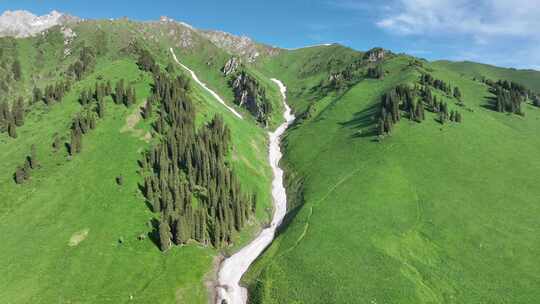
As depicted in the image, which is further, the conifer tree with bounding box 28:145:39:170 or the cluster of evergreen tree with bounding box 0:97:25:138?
the cluster of evergreen tree with bounding box 0:97:25:138

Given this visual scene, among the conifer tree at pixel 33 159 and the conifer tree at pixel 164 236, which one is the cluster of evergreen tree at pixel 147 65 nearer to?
the conifer tree at pixel 33 159

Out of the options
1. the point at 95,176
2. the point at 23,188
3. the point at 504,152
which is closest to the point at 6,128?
the point at 23,188

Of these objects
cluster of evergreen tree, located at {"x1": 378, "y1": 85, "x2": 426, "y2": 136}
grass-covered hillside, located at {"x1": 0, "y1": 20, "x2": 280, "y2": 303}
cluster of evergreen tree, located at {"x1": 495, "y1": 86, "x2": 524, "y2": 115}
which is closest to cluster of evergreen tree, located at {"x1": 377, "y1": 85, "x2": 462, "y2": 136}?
cluster of evergreen tree, located at {"x1": 378, "y1": 85, "x2": 426, "y2": 136}

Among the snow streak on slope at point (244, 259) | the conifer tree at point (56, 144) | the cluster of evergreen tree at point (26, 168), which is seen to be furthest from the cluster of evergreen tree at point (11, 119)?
the snow streak on slope at point (244, 259)

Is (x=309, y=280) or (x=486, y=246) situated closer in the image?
(x=309, y=280)

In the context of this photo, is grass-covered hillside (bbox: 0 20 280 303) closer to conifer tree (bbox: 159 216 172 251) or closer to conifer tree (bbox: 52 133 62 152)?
conifer tree (bbox: 52 133 62 152)

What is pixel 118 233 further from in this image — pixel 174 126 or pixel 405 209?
pixel 405 209

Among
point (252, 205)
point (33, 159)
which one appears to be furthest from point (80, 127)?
point (252, 205)
